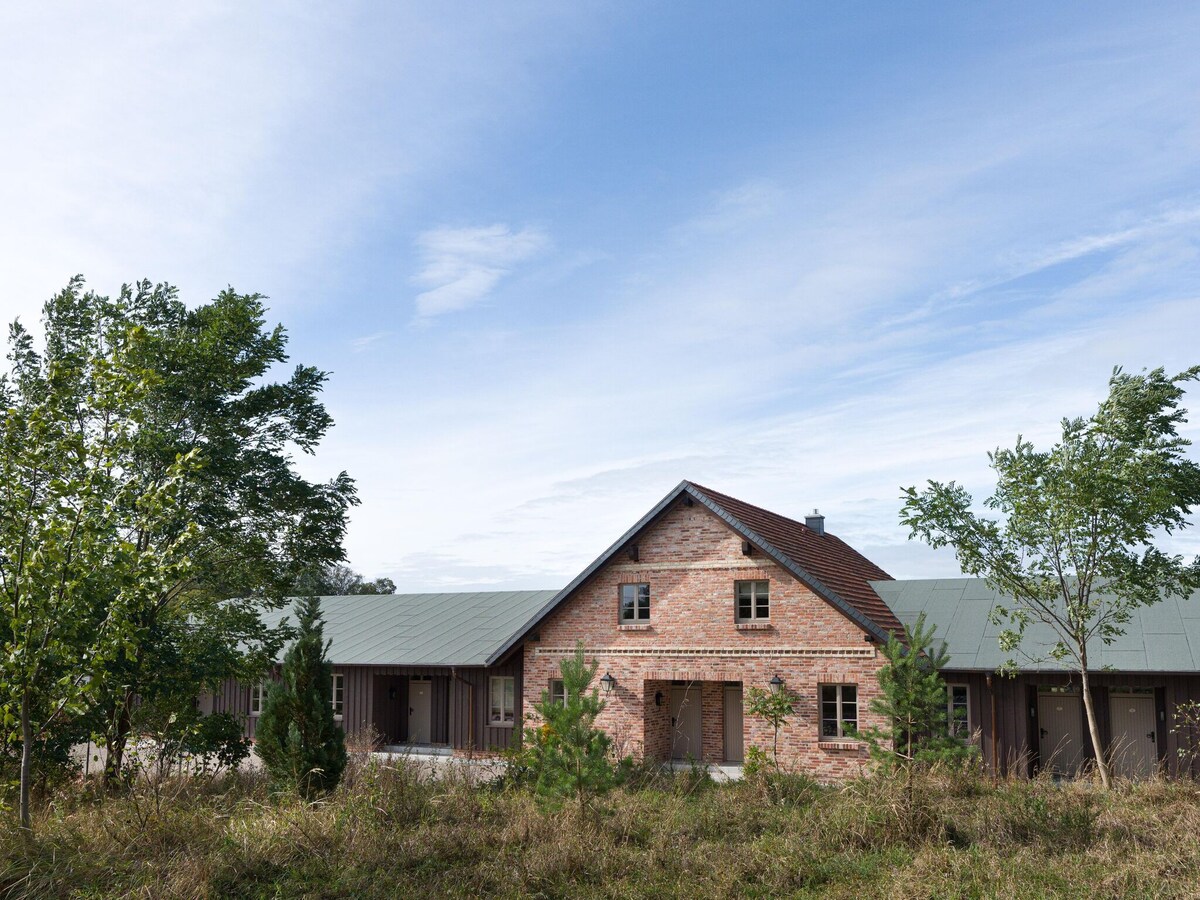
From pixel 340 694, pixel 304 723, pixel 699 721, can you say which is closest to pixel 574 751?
pixel 304 723

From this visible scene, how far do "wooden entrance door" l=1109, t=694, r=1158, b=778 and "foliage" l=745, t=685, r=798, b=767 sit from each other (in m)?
6.35

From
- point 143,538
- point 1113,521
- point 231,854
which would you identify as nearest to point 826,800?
point 1113,521

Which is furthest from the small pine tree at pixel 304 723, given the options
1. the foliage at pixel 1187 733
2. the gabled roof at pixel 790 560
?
the foliage at pixel 1187 733

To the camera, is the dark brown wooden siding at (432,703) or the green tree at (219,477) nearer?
the green tree at (219,477)

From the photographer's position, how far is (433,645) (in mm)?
26844

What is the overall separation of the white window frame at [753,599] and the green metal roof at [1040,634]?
11.6 feet

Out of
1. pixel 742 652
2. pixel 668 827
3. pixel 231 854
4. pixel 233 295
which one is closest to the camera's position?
pixel 231 854

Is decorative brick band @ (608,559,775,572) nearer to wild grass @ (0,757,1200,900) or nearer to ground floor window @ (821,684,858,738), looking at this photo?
ground floor window @ (821,684,858,738)

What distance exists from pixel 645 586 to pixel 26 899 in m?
15.4

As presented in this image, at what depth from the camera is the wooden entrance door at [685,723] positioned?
23.6 m

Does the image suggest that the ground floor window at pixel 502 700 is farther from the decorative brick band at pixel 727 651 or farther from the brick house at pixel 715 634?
the decorative brick band at pixel 727 651

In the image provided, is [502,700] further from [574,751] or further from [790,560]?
[574,751]

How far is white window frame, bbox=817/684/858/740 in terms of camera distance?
21.0 m

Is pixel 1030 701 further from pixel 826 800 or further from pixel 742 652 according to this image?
pixel 826 800
